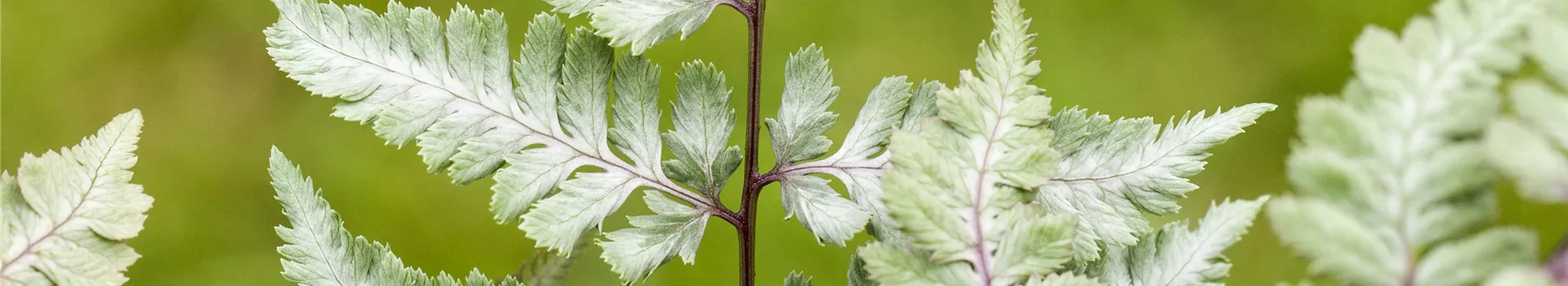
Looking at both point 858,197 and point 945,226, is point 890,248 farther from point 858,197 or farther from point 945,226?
point 858,197

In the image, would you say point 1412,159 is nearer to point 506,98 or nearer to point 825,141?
point 825,141

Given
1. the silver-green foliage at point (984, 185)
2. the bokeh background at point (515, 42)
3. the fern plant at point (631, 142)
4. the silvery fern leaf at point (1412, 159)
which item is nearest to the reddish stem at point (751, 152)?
the fern plant at point (631, 142)

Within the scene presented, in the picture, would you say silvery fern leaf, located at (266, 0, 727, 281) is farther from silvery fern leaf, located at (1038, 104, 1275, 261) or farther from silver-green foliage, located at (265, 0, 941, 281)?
silvery fern leaf, located at (1038, 104, 1275, 261)

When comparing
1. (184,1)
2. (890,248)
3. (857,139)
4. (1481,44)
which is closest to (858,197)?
(857,139)

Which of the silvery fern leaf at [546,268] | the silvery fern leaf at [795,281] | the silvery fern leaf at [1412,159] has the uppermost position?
the silvery fern leaf at [546,268]

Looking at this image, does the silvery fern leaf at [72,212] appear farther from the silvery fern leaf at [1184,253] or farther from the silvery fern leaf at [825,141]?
the silvery fern leaf at [1184,253]

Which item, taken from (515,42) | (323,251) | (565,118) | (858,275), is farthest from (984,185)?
(515,42)

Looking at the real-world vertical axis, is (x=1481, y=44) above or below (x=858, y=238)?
below
